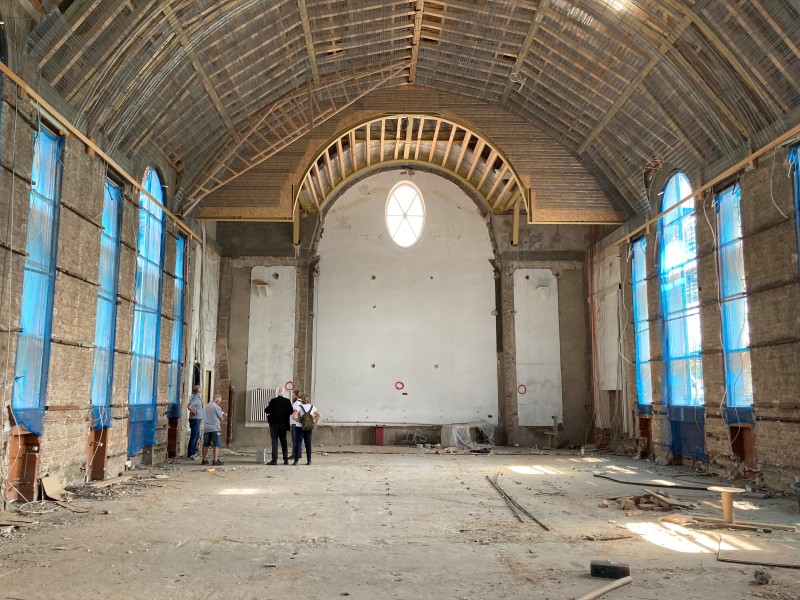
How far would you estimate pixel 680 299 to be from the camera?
13773 millimetres

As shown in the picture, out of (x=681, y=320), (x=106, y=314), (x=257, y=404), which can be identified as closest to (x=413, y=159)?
(x=257, y=404)

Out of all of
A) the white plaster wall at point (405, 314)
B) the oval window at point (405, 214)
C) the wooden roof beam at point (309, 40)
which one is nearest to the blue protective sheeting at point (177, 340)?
the wooden roof beam at point (309, 40)

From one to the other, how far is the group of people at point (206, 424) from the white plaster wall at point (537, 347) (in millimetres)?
9497

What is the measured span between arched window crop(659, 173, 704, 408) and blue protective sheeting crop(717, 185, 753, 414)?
1142 millimetres

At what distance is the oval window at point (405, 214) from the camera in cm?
2067

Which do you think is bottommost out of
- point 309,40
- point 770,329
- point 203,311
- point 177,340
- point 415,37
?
point 770,329

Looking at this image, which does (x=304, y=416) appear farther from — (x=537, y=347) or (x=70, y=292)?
(x=537, y=347)

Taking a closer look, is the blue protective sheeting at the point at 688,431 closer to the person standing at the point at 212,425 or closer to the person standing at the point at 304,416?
the person standing at the point at 304,416

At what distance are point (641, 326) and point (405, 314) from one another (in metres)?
7.12

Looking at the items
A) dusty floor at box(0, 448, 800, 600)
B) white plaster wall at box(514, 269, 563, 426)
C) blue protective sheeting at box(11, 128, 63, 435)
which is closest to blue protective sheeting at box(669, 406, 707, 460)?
dusty floor at box(0, 448, 800, 600)

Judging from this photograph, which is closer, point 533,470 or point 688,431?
point 533,470

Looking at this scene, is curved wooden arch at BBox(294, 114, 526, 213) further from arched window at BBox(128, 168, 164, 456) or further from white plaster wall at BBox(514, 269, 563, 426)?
arched window at BBox(128, 168, 164, 456)

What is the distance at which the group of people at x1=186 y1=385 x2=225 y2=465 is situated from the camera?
13.3m

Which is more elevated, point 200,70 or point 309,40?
point 309,40
